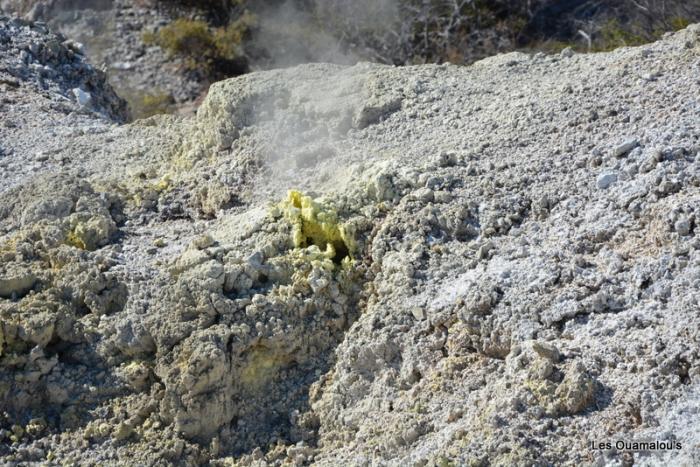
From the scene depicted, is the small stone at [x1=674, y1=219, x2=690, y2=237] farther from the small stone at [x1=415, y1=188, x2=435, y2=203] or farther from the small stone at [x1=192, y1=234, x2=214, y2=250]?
the small stone at [x1=192, y1=234, x2=214, y2=250]

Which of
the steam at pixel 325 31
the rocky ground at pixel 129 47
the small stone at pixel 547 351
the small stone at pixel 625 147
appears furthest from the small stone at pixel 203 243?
the rocky ground at pixel 129 47

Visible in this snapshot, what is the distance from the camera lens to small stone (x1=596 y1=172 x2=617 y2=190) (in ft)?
13.7

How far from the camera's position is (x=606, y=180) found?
13.8ft

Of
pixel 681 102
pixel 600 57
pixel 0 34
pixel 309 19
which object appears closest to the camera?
pixel 681 102

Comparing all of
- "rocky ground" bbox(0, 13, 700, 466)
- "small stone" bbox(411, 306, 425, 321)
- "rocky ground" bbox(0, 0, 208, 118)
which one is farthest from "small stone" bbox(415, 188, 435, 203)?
"rocky ground" bbox(0, 0, 208, 118)

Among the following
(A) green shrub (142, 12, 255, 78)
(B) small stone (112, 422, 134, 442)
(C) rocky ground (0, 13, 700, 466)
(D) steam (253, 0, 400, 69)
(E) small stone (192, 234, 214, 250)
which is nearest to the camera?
(C) rocky ground (0, 13, 700, 466)

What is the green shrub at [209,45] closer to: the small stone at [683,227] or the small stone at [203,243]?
the small stone at [203,243]

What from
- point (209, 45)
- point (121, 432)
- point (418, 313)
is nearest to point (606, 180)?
point (418, 313)

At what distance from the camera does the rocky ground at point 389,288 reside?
3553 millimetres

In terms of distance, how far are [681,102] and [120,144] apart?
8.44 ft

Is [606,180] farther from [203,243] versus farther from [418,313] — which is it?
[203,243]

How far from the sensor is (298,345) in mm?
4113

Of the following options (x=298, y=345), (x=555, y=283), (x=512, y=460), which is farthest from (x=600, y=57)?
(x=512, y=460)

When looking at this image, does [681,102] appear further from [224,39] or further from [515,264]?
[224,39]
